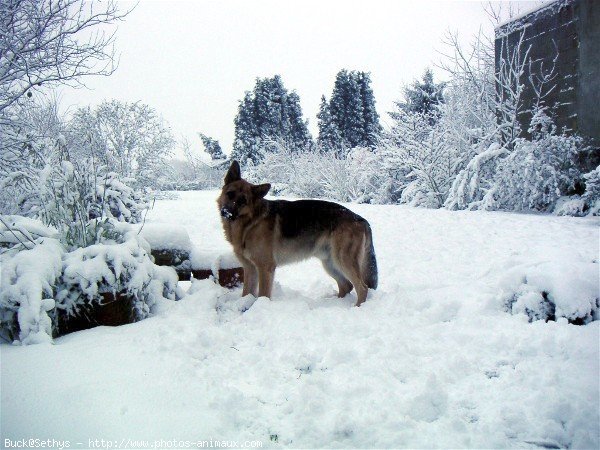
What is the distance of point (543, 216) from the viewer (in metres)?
8.99

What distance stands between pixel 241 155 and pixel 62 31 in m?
30.3

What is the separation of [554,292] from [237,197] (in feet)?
Answer: 10.2

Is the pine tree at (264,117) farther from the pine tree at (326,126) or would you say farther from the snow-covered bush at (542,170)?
the snow-covered bush at (542,170)

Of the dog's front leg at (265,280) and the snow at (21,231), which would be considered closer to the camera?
the snow at (21,231)

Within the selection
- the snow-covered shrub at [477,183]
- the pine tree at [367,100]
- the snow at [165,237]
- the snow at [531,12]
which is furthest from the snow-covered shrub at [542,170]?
the pine tree at [367,100]

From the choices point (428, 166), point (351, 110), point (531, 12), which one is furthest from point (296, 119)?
point (531, 12)

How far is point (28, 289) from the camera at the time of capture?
2820 millimetres

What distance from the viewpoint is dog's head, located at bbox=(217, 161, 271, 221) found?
4.21 m

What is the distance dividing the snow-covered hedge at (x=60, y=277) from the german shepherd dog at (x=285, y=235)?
0.89 meters

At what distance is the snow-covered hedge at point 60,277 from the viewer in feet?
9.13

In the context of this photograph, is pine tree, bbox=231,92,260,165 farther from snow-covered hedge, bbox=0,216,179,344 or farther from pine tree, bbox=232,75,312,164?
snow-covered hedge, bbox=0,216,179,344

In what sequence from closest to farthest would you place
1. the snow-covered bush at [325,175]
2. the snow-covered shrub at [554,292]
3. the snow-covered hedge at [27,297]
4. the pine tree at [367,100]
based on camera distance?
the snow-covered hedge at [27,297] → the snow-covered shrub at [554,292] → the snow-covered bush at [325,175] → the pine tree at [367,100]

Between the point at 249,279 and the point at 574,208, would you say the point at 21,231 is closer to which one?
the point at 249,279

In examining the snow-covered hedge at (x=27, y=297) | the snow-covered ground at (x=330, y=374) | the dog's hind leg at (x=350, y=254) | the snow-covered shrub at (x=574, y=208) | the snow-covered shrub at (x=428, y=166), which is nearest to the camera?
the snow-covered ground at (x=330, y=374)
